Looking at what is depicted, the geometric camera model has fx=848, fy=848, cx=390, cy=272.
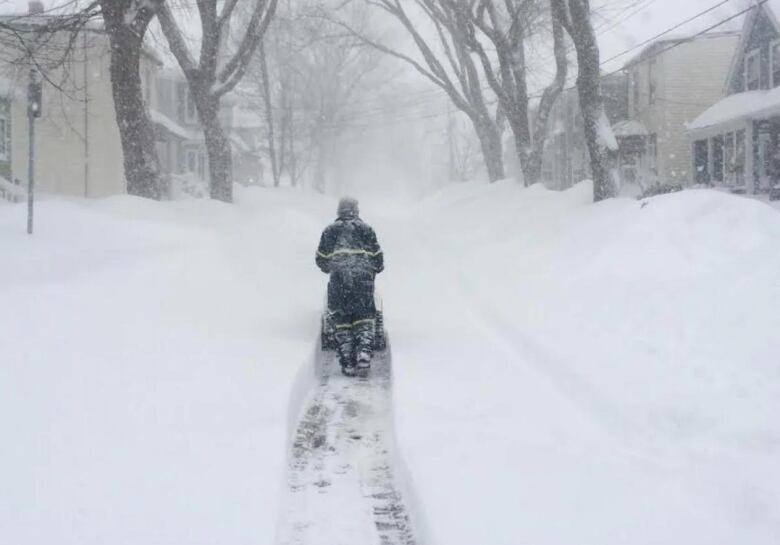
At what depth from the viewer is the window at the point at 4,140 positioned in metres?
29.9

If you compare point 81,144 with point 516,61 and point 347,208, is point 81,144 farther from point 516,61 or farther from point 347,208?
point 347,208

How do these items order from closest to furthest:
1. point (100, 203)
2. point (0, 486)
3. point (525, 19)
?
1. point (0, 486)
2. point (100, 203)
3. point (525, 19)

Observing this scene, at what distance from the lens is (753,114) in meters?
27.2

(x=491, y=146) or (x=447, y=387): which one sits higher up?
(x=491, y=146)

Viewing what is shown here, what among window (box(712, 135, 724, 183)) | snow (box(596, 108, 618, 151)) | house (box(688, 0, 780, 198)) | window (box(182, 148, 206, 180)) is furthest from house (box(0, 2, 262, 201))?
window (box(712, 135, 724, 183))

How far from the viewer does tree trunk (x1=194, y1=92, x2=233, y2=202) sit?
2267cm

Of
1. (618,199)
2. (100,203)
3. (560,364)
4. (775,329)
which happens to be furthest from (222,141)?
(775,329)

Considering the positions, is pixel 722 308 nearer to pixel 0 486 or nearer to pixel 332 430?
pixel 332 430

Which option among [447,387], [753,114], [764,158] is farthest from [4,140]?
[447,387]

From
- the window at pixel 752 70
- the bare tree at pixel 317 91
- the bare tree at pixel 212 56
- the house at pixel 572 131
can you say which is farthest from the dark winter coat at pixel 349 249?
the bare tree at pixel 317 91

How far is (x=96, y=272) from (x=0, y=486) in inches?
224

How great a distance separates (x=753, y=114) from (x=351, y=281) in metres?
22.0

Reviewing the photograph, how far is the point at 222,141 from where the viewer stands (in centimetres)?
2341

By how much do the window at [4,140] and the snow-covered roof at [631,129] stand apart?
26.2m
